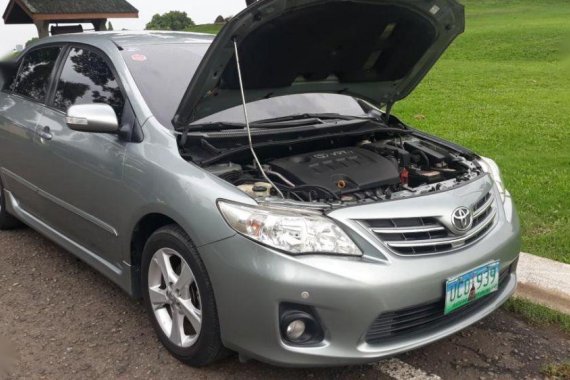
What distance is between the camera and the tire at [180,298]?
274 cm

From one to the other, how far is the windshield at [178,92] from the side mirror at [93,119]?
237 mm

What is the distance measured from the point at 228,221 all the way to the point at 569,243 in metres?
2.97

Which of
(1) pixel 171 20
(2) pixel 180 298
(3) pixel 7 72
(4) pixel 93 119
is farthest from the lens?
(1) pixel 171 20

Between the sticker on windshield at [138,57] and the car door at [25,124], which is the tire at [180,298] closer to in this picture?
the sticker on windshield at [138,57]

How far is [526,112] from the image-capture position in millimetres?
9609

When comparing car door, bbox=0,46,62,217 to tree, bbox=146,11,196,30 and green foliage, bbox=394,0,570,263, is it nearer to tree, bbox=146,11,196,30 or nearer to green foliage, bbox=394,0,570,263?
green foliage, bbox=394,0,570,263

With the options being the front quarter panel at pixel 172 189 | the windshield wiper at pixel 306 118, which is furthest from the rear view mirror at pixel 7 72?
the windshield wiper at pixel 306 118

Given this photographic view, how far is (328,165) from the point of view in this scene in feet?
10.6

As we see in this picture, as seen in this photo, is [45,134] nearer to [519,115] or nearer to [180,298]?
[180,298]

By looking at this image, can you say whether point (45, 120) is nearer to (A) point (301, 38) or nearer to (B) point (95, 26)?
(A) point (301, 38)

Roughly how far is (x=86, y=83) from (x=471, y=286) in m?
2.68

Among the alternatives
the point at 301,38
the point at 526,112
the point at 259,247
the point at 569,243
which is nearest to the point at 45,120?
the point at 301,38

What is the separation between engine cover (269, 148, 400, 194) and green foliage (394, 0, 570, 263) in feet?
5.80

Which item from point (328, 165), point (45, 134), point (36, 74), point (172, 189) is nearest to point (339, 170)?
point (328, 165)
